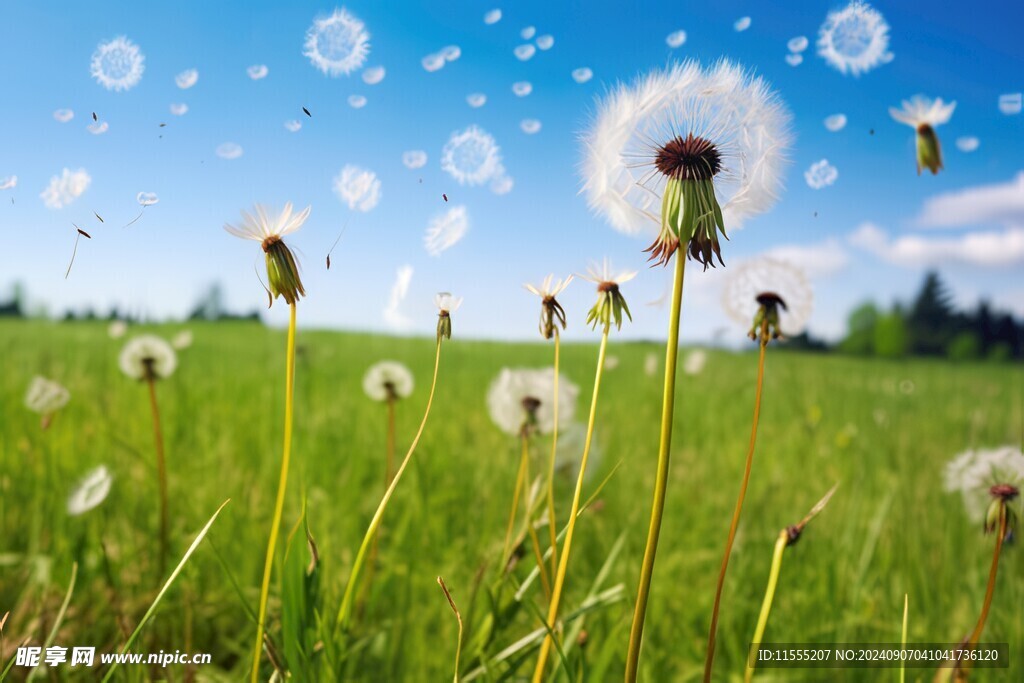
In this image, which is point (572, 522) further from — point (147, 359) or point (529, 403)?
point (147, 359)

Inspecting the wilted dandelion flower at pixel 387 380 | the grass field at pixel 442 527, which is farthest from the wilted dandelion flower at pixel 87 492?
the wilted dandelion flower at pixel 387 380

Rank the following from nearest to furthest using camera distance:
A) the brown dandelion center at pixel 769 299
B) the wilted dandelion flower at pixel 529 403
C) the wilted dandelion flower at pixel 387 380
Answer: the brown dandelion center at pixel 769 299
the wilted dandelion flower at pixel 529 403
the wilted dandelion flower at pixel 387 380

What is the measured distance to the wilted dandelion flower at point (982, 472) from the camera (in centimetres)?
99

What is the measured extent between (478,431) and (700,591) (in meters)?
1.38

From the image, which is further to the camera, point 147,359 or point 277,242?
point 147,359

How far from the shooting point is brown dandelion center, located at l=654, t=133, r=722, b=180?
60 centimetres

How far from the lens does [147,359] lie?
1523mm

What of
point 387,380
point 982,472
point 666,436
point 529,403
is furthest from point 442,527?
point 666,436

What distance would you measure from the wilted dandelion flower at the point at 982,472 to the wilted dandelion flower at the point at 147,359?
61.1 inches

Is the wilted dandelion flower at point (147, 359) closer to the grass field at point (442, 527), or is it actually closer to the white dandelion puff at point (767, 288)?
the grass field at point (442, 527)

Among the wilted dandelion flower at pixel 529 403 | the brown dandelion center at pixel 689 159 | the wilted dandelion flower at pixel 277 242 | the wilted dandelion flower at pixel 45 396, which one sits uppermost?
the brown dandelion center at pixel 689 159

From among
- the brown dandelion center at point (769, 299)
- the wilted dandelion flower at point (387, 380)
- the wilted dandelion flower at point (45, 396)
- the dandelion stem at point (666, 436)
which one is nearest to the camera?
the dandelion stem at point (666, 436)

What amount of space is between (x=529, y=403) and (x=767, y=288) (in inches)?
18.4

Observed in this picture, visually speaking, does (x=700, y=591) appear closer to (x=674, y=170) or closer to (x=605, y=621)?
(x=605, y=621)
